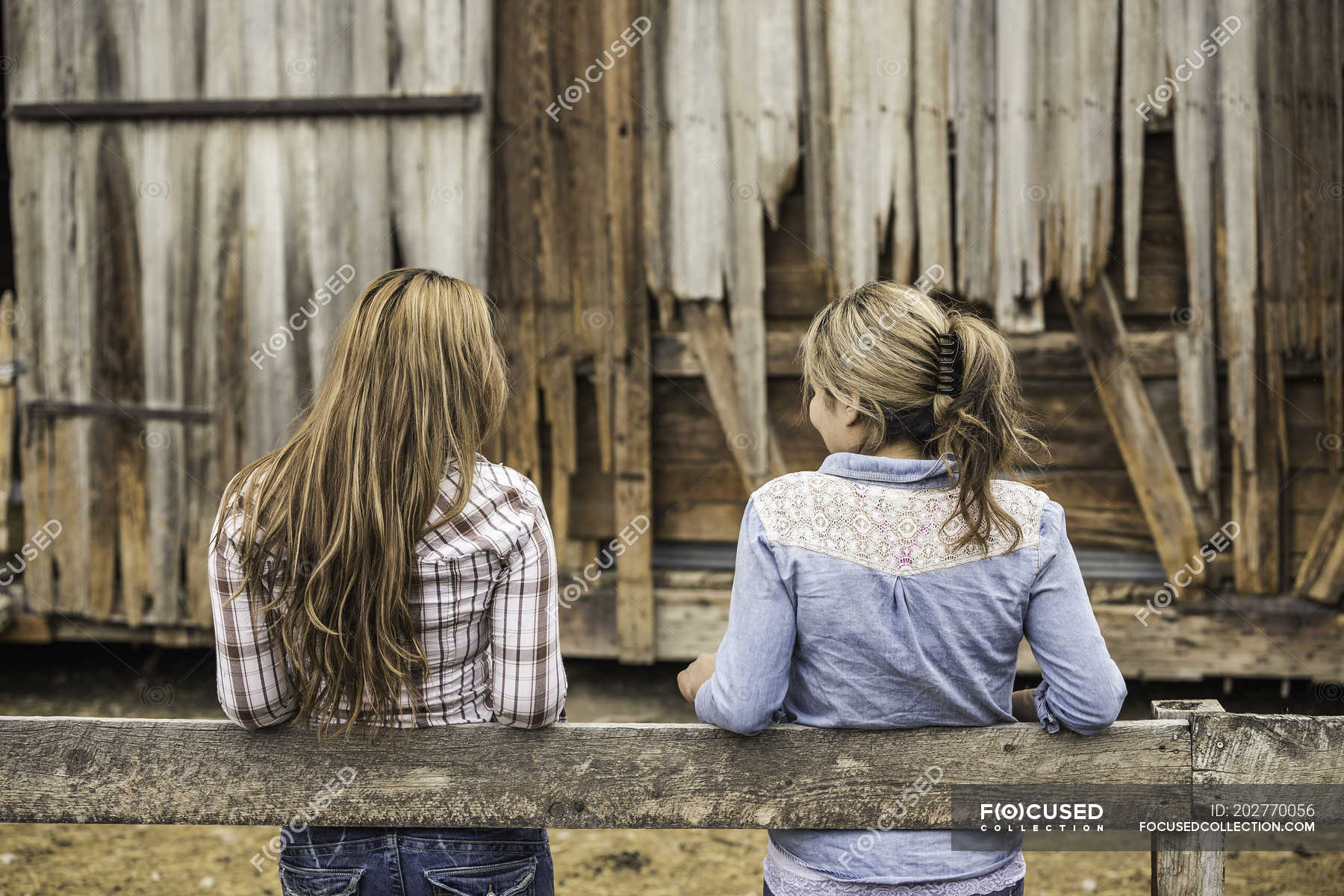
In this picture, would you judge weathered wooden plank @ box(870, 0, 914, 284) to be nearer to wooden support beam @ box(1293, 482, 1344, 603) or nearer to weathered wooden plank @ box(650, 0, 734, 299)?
weathered wooden plank @ box(650, 0, 734, 299)

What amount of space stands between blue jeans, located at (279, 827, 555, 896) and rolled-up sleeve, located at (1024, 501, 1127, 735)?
2.99ft

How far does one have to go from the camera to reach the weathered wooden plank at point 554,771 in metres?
1.68

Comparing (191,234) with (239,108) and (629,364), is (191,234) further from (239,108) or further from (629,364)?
(629,364)

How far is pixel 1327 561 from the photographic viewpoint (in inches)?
174

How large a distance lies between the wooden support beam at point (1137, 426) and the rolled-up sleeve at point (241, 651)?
151 inches

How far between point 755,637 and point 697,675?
0.23 meters

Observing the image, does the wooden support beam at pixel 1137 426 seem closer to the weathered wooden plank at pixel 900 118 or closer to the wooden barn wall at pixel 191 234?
the weathered wooden plank at pixel 900 118

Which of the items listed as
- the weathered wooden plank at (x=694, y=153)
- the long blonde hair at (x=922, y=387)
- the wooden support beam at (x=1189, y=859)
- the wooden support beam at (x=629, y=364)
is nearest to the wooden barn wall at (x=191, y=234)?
the wooden support beam at (x=629, y=364)

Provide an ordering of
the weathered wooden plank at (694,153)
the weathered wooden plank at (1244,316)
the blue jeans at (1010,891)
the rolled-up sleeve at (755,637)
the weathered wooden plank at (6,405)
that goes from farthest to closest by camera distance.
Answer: the weathered wooden plank at (6,405)
the weathered wooden plank at (694,153)
the weathered wooden plank at (1244,316)
the blue jeans at (1010,891)
the rolled-up sleeve at (755,637)

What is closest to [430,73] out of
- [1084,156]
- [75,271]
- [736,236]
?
[736,236]

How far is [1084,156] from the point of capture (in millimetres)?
4430

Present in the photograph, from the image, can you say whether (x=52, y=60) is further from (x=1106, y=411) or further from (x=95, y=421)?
(x=1106, y=411)

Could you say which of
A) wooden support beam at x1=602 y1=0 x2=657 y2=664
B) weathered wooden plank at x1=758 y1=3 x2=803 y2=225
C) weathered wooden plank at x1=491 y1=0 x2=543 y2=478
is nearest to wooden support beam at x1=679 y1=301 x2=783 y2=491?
wooden support beam at x1=602 y1=0 x2=657 y2=664

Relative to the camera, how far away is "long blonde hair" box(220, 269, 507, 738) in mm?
1523
